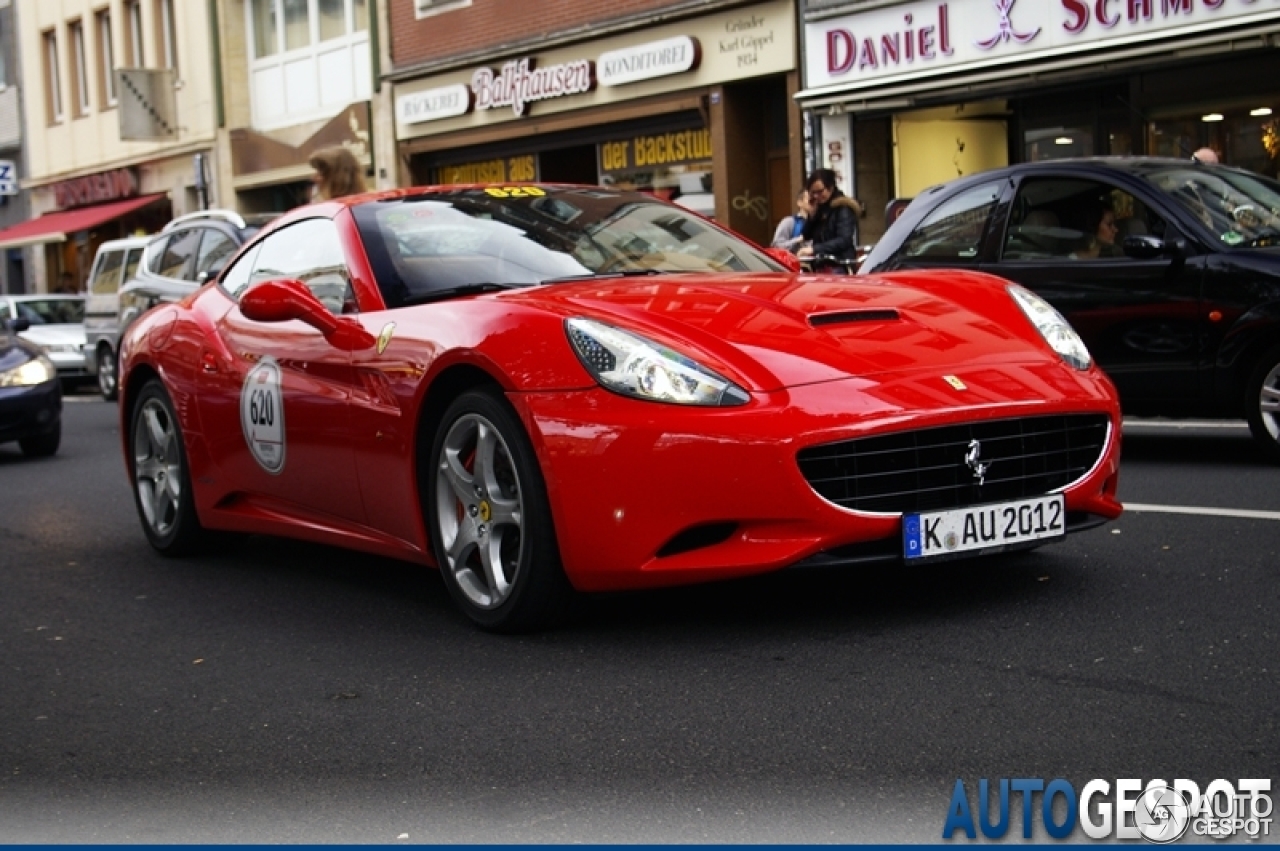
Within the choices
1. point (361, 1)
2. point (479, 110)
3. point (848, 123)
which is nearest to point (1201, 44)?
point (848, 123)

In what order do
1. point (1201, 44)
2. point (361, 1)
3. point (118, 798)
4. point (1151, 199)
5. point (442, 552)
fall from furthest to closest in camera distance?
point (361, 1)
point (1201, 44)
point (1151, 199)
point (442, 552)
point (118, 798)

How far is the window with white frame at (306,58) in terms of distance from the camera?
30.9m

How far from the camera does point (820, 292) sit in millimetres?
5785

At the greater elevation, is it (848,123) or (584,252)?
(848,123)

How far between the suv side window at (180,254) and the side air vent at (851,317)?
11530 millimetres

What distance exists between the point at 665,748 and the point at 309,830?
846mm

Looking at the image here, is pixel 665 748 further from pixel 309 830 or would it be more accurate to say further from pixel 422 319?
pixel 422 319

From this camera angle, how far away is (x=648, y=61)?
2412 centimetres

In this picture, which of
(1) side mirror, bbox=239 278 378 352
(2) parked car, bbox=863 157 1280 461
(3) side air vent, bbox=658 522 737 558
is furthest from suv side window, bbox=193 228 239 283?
(3) side air vent, bbox=658 522 737 558

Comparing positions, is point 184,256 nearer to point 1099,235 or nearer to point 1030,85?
point 1030,85

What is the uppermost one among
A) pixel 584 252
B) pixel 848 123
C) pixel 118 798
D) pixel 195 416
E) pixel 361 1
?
pixel 361 1

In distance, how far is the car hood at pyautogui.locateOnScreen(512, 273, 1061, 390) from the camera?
5195 millimetres

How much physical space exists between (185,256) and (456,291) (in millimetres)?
11093

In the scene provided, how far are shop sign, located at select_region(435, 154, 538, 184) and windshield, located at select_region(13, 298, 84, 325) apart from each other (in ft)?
18.4
